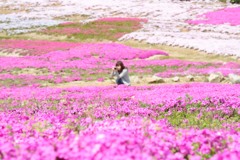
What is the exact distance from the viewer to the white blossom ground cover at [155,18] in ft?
167

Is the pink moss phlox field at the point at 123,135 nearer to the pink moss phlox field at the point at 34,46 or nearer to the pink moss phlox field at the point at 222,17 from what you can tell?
the pink moss phlox field at the point at 34,46

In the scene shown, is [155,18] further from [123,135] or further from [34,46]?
[123,135]

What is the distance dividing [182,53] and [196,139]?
3991cm

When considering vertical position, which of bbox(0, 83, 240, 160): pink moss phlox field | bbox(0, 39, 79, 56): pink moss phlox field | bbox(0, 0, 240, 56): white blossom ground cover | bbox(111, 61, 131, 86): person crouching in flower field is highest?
bbox(0, 83, 240, 160): pink moss phlox field

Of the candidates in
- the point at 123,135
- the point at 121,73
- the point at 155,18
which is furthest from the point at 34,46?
the point at 123,135

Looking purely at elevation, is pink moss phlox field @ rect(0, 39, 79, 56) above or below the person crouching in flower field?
below

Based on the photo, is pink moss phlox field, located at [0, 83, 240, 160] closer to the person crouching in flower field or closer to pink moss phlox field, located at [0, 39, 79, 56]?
the person crouching in flower field

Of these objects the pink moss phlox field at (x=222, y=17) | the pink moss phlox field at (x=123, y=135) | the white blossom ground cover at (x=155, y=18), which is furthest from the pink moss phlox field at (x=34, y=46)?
the pink moss phlox field at (x=123, y=135)

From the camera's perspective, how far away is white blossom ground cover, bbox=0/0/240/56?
50812mm

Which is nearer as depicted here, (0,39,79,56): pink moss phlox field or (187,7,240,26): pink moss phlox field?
(0,39,79,56): pink moss phlox field

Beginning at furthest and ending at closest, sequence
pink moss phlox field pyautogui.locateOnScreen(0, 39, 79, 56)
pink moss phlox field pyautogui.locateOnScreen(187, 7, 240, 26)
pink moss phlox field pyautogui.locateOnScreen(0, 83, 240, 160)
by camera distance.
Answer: pink moss phlox field pyautogui.locateOnScreen(187, 7, 240, 26) → pink moss phlox field pyautogui.locateOnScreen(0, 39, 79, 56) → pink moss phlox field pyautogui.locateOnScreen(0, 83, 240, 160)

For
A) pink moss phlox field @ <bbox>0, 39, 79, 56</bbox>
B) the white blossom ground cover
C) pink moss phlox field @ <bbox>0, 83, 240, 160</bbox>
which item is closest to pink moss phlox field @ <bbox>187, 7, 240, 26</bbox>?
the white blossom ground cover

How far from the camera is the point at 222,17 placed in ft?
225

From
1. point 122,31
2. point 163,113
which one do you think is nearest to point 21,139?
point 163,113
